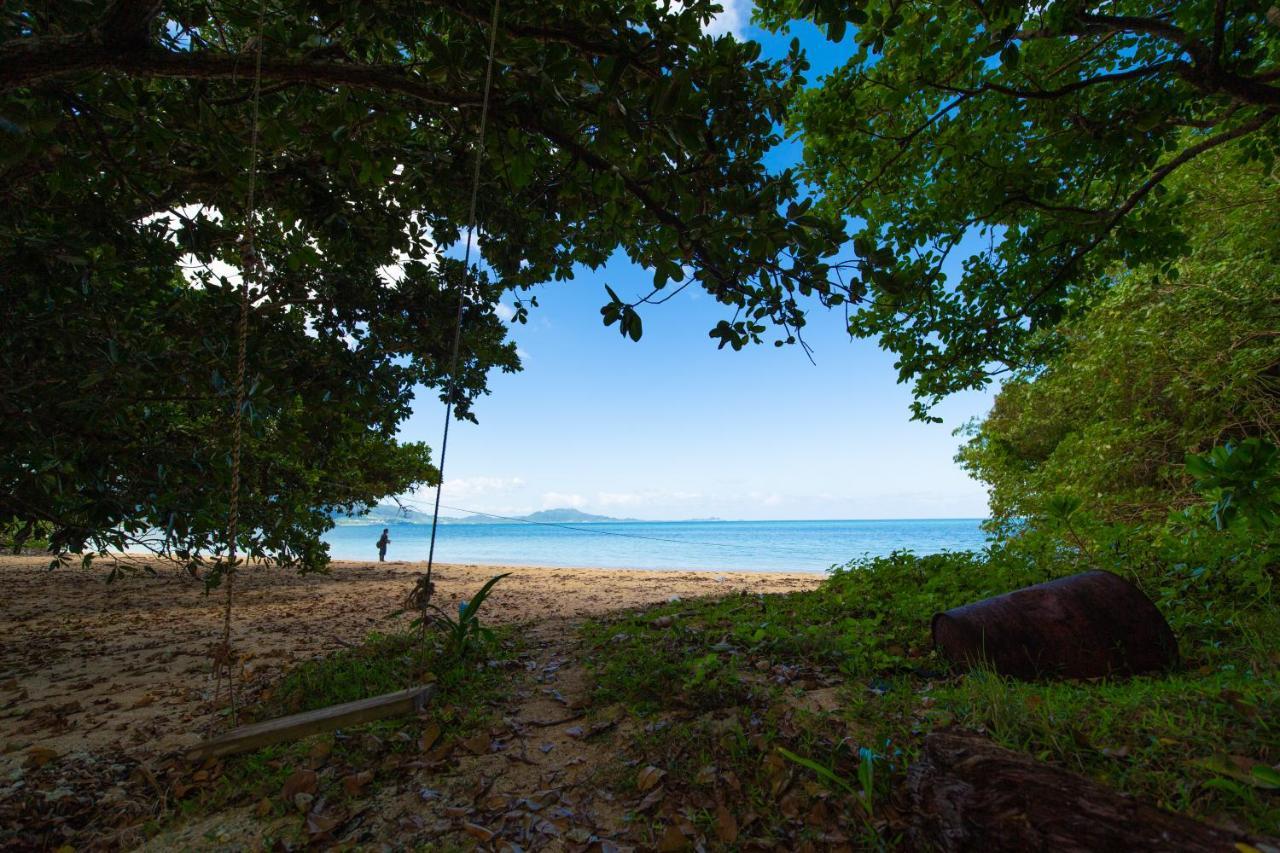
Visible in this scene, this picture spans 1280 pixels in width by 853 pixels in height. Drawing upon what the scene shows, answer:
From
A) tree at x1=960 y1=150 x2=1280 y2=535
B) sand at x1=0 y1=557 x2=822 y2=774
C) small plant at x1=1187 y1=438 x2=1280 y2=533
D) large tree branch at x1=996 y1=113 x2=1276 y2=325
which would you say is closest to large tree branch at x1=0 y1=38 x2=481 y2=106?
sand at x1=0 y1=557 x2=822 y2=774

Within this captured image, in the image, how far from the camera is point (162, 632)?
7.54 m

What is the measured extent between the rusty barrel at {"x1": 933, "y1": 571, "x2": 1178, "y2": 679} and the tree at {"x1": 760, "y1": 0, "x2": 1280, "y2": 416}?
2572mm

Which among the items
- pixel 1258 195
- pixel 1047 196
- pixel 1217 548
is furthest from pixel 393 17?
pixel 1258 195

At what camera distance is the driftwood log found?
1592 mm

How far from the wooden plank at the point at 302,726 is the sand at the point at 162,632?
1.61 m

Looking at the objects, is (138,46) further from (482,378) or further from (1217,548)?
(1217,548)

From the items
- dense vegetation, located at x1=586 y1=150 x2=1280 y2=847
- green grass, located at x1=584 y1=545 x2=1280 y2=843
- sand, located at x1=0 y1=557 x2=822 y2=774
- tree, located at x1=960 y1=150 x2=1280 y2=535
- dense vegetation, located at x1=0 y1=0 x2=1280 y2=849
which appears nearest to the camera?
green grass, located at x1=584 y1=545 x2=1280 y2=843

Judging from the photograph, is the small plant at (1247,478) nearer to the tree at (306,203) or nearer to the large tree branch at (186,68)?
the tree at (306,203)

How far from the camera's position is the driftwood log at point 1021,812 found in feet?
5.22

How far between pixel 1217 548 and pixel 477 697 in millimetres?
6354

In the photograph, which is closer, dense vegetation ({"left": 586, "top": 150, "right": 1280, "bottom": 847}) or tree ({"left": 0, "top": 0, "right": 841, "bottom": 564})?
dense vegetation ({"left": 586, "top": 150, "right": 1280, "bottom": 847})

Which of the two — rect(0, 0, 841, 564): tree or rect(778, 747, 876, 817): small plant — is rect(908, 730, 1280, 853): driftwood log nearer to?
rect(778, 747, 876, 817): small plant

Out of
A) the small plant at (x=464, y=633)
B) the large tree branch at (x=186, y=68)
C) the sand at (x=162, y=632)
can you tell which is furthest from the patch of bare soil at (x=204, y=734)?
the large tree branch at (x=186, y=68)

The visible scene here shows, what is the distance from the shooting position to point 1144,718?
2.33 metres
